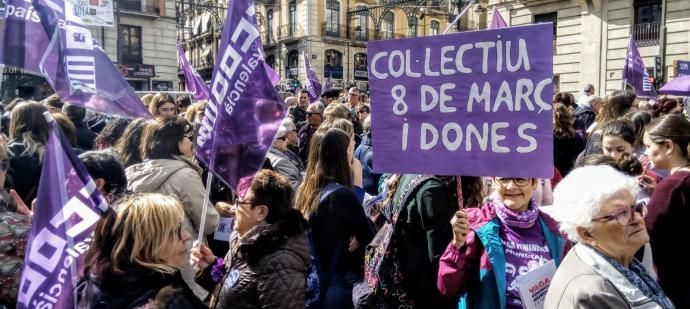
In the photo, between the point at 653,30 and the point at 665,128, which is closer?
the point at 665,128

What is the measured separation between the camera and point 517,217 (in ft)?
10.3

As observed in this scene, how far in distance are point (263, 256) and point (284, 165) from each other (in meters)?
2.30

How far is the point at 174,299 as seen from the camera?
2371 mm

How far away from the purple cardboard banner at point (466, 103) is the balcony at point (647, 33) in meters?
20.9

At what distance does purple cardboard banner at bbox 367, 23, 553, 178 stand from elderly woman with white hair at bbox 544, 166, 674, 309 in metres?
0.41

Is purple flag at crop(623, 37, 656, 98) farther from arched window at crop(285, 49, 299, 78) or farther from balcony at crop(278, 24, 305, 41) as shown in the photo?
balcony at crop(278, 24, 305, 41)

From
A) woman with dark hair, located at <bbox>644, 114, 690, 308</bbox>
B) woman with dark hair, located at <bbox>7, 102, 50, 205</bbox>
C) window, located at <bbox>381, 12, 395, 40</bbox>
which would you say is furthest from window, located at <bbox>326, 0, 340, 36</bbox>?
woman with dark hair, located at <bbox>644, 114, 690, 308</bbox>

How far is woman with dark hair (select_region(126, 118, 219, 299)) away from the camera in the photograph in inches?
155

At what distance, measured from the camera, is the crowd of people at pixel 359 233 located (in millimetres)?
2352

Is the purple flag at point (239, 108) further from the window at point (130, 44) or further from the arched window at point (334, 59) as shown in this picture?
the arched window at point (334, 59)

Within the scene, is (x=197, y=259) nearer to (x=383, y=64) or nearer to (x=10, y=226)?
(x=10, y=226)

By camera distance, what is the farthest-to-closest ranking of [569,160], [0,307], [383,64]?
[569,160], [383,64], [0,307]

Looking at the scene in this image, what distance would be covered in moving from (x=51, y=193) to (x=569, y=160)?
17.0 ft

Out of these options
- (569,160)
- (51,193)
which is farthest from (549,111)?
(569,160)
